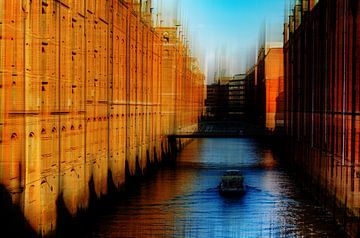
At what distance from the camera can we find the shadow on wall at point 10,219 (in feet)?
35.9

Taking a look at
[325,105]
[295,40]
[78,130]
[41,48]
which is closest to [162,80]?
[295,40]

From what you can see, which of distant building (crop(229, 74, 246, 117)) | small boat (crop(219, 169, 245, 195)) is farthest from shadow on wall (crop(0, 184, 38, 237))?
distant building (crop(229, 74, 246, 117))

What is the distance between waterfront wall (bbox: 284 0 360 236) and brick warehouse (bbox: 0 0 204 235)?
274 inches

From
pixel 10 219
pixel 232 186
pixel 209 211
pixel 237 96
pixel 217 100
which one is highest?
pixel 237 96

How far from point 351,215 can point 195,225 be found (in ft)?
13.5

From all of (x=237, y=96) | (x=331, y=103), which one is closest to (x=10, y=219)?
(x=331, y=103)

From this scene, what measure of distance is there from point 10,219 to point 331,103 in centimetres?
1125

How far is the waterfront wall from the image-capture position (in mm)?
15586

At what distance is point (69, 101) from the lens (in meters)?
15.9

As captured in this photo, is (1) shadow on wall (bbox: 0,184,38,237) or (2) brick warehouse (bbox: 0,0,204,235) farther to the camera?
(2) brick warehouse (bbox: 0,0,204,235)

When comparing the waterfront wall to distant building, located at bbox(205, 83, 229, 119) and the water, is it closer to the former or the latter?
the water

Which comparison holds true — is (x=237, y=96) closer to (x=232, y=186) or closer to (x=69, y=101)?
(x=232, y=186)

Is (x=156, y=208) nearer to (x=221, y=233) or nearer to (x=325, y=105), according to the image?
(x=221, y=233)

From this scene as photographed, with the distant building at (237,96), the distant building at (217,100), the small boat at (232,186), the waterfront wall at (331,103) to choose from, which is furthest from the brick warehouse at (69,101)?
the distant building at (237,96)
